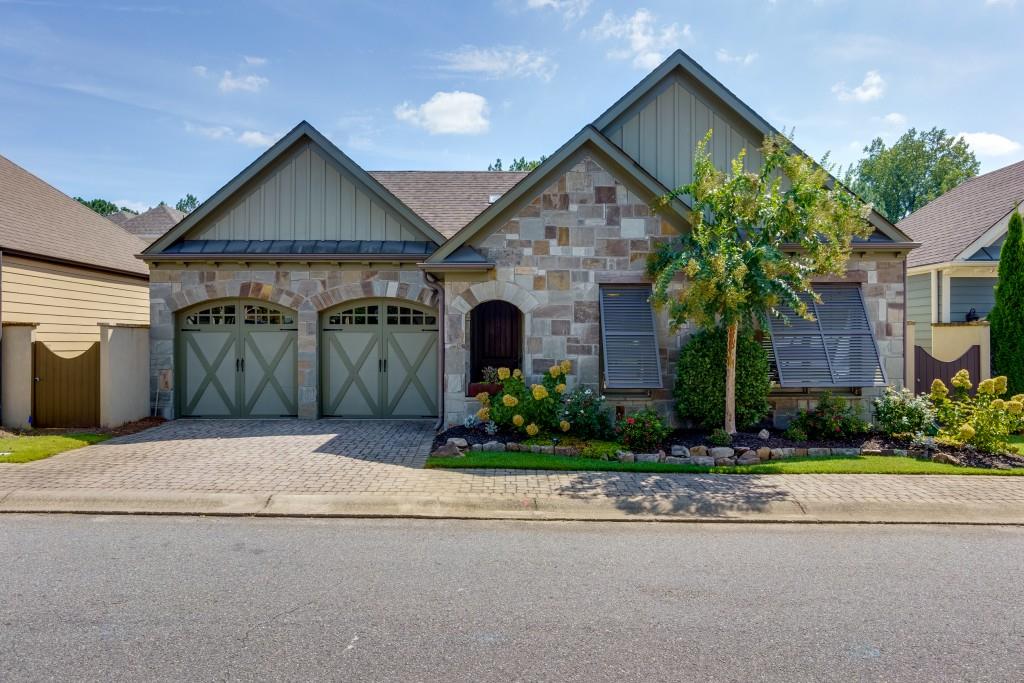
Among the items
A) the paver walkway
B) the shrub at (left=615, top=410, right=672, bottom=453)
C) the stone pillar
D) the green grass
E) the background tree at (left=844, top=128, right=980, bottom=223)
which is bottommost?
the paver walkway

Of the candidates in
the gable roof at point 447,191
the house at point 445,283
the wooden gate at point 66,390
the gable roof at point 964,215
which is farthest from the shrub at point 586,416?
the gable roof at point 964,215

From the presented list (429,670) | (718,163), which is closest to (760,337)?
(718,163)

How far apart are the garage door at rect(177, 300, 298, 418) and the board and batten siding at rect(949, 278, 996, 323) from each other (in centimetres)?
1663

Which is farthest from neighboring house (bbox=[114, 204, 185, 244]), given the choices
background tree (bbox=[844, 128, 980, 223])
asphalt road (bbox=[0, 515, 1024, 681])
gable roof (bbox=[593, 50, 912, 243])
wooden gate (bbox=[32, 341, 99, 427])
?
background tree (bbox=[844, 128, 980, 223])

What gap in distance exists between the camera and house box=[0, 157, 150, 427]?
40.2 feet

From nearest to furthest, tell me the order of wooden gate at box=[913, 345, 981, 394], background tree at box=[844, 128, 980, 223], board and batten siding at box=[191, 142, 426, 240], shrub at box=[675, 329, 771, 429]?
shrub at box=[675, 329, 771, 429] < wooden gate at box=[913, 345, 981, 394] < board and batten siding at box=[191, 142, 426, 240] < background tree at box=[844, 128, 980, 223]

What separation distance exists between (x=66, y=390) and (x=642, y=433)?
11119 millimetres

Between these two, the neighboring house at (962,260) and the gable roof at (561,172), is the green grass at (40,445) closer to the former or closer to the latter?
the gable roof at (561,172)

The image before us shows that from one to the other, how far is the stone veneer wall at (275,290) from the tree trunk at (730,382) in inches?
251

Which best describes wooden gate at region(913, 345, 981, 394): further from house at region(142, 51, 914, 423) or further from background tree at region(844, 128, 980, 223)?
background tree at region(844, 128, 980, 223)

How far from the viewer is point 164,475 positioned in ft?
28.6

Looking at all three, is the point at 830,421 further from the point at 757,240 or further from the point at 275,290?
the point at 275,290

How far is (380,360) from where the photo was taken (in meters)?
14.1

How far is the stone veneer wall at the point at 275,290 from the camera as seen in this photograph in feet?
45.2
